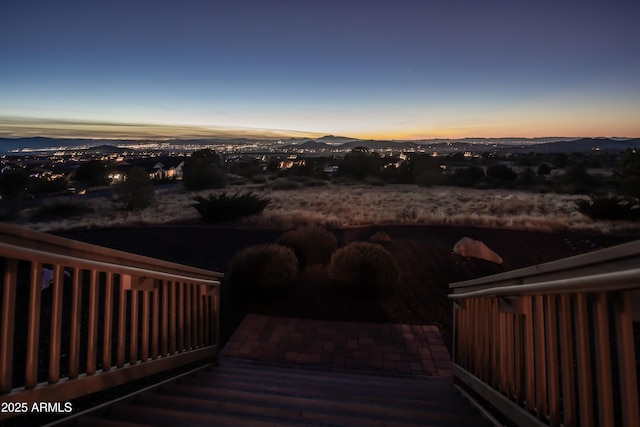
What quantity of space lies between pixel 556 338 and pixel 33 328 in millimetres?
2656

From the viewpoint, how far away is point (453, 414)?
2.82 meters

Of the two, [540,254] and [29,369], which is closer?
[29,369]

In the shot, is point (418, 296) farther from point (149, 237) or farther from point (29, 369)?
point (149, 237)

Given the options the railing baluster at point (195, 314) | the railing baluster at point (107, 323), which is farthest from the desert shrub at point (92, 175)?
the railing baluster at point (107, 323)

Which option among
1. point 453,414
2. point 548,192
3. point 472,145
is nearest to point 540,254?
point 453,414

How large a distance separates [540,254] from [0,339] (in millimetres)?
9785

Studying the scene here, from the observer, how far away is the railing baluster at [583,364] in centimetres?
169

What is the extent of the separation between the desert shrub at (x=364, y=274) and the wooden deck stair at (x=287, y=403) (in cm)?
249

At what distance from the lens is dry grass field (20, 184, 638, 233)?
12545 millimetres

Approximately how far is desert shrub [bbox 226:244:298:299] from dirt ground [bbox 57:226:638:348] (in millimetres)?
197

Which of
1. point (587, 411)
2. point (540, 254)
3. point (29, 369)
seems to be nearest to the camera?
point (587, 411)

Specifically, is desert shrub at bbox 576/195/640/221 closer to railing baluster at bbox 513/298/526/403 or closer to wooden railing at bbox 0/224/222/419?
railing baluster at bbox 513/298/526/403

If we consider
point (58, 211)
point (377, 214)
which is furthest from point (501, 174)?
point (58, 211)

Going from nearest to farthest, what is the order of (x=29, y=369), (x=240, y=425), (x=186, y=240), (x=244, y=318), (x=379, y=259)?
(x=29, y=369)
(x=240, y=425)
(x=244, y=318)
(x=379, y=259)
(x=186, y=240)
